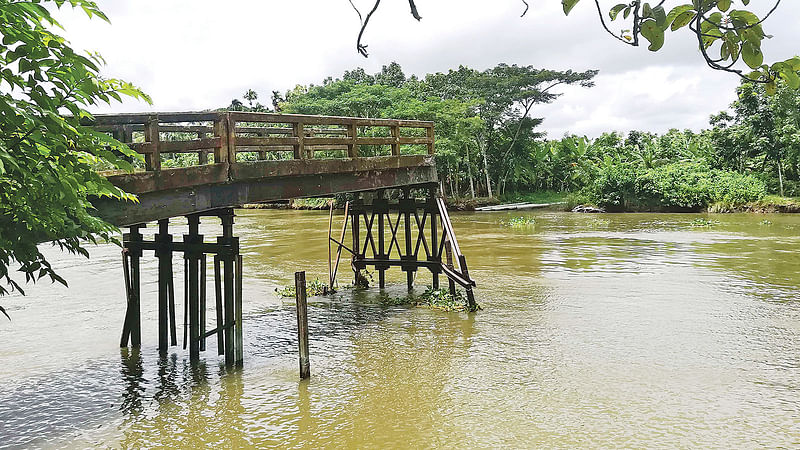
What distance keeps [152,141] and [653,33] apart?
24.0 ft

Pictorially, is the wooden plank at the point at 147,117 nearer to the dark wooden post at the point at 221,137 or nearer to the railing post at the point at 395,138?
the dark wooden post at the point at 221,137

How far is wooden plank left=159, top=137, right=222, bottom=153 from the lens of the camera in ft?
28.5

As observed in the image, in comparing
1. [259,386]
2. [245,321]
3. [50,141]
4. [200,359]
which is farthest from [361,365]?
[50,141]

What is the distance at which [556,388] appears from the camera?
9141 millimetres

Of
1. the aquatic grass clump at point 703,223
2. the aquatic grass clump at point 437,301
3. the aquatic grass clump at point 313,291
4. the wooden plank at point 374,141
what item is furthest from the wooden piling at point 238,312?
the aquatic grass clump at point 703,223

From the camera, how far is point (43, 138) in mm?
5059

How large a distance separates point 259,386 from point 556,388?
378cm

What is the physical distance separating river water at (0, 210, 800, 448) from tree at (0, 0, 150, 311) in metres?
2.89

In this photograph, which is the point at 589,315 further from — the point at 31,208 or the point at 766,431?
the point at 31,208

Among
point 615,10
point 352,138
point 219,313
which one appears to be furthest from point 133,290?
point 615,10

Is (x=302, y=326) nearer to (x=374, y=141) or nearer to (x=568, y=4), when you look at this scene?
(x=374, y=141)

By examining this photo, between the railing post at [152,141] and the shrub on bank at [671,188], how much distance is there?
32.9m

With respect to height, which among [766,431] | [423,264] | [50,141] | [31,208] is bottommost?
[766,431]

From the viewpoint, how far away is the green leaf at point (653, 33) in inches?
86.8
